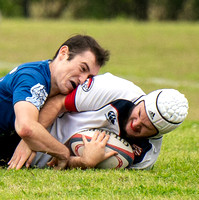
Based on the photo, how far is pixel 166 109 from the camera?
5.45 m

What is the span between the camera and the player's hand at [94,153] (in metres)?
5.68

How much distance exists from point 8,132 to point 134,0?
42.0 m

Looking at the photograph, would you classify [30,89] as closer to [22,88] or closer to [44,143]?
[22,88]

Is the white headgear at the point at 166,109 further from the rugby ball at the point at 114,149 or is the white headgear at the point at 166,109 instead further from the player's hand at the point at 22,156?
the player's hand at the point at 22,156

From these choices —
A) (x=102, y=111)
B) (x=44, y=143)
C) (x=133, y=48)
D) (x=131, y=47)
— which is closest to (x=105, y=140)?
(x=102, y=111)

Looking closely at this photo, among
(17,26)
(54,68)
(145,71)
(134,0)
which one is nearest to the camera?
(54,68)

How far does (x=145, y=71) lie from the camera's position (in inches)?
824

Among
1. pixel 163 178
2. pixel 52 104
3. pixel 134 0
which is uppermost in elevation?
pixel 52 104

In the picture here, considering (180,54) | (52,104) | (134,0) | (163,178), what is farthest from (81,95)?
(134,0)

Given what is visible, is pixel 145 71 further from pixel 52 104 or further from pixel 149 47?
pixel 52 104

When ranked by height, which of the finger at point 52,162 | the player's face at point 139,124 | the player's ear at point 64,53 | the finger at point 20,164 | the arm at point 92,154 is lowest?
the finger at point 52,162

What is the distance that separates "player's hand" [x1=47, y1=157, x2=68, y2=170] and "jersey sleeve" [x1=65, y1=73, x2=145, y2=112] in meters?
0.54

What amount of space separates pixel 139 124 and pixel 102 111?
1.38 ft

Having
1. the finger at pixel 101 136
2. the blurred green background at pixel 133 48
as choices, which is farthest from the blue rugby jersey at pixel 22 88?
the blurred green background at pixel 133 48
